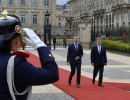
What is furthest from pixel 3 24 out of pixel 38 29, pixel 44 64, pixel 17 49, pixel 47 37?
pixel 38 29

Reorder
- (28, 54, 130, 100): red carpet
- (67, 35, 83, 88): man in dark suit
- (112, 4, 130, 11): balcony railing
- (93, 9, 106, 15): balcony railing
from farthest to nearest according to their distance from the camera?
(93, 9, 106, 15): balcony railing < (112, 4, 130, 11): balcony railing < (67, 35, 83, 88): man in dark suit < (28, 54, 130, 100): red carpet

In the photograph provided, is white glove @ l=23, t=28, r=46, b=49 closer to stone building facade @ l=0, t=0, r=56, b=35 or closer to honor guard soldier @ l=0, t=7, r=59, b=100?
honor guard soldier @ l=0, t=7, r=59, b=100

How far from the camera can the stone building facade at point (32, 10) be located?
76938mm

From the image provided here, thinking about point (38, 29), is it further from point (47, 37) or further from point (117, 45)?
point (117, 45)

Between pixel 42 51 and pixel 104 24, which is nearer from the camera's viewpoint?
pixel 42 51

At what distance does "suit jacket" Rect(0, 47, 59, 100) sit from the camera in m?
2.71

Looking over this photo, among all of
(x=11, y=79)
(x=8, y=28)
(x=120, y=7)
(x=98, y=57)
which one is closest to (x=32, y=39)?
(x=8, y=28)

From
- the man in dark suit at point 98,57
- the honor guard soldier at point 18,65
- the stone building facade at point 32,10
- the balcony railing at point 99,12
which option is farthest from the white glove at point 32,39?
the balcony railing at point 99,12

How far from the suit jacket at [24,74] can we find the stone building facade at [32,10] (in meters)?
73.8

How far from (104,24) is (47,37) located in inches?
2138

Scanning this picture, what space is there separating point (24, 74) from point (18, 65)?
76 mm

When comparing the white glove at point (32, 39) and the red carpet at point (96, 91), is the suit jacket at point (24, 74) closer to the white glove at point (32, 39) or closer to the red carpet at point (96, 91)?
the white glove at point (32, 39)

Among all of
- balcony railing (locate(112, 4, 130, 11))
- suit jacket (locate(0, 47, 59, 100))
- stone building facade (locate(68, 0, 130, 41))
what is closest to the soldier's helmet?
suit jacket (locate(0, 47, 59, 100))

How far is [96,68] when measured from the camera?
43.3ft
